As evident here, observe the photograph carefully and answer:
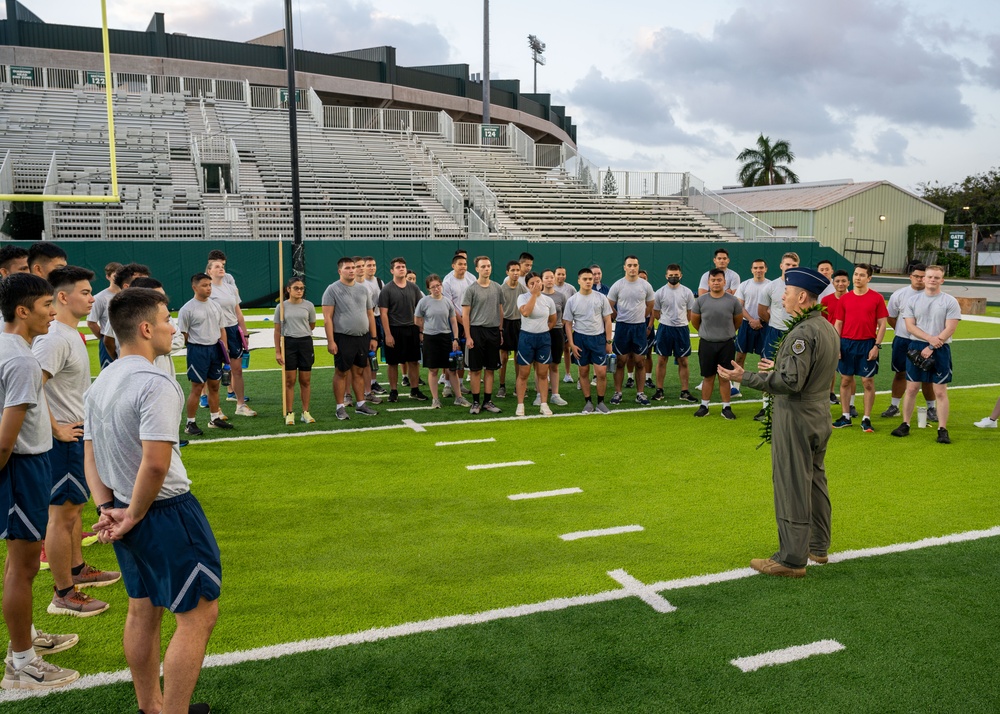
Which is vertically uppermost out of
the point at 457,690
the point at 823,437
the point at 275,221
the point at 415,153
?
the point at 415,153

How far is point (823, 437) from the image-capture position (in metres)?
5.16

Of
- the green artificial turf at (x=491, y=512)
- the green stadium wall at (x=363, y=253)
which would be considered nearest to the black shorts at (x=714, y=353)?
the green artificial turf at (x=491, y=512)

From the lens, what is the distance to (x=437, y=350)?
10.8 meters

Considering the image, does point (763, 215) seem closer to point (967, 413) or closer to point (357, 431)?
point (967, 413)

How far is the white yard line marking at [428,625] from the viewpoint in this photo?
401cm

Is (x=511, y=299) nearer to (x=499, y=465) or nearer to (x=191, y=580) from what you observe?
(x=499, y=465)

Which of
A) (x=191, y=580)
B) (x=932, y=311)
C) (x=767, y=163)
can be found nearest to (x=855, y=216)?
(x=767, y=163)

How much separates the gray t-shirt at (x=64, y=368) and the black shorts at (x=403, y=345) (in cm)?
644

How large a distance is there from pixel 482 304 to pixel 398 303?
1324 mm

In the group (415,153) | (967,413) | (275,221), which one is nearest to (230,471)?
(967,413)

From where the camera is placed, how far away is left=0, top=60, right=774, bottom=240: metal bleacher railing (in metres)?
23.8

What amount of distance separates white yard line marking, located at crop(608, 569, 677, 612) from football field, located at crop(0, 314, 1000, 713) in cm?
2

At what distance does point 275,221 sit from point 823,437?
22398 millimetres

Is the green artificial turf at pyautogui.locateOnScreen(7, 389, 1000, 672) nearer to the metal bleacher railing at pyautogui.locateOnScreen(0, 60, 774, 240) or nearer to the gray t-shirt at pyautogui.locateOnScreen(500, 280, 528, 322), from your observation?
the gray t-shirt at pyautogui.locateOnScreen(500, 280, 528, 322)
